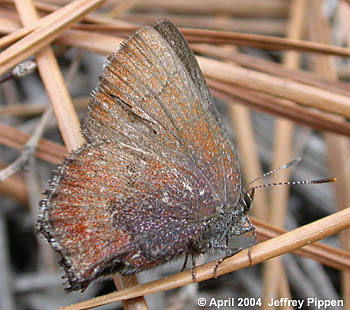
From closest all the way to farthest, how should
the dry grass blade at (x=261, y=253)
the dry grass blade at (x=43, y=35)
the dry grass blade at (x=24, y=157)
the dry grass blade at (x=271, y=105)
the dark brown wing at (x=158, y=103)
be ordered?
the dry grass blade at (x=261, y=253), the dark brown wing at (x=158, y=103), the dry grass blade at (x=43, y=35), the dry grass blade at (x=24, y=157), the dry grass blade at (x=271, y=105)

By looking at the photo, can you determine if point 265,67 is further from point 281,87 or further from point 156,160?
point 156,160

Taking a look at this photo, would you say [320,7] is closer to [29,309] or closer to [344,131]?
[344,131]

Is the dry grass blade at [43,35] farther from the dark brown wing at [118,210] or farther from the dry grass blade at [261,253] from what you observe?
the dry grass blade at [261,253]

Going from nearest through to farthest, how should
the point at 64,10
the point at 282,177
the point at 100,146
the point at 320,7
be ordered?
the point at 100,146
the point at 64,10
the point at 282,177
the point at 320,7

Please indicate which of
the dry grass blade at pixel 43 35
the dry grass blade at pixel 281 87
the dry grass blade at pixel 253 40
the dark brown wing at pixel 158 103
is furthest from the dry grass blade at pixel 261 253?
the dry grass blade at pixel 43 35

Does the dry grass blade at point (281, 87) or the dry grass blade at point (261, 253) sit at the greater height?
the dry grass blade at point (281, 87)

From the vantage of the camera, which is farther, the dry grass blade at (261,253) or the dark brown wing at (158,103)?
the dark brown wing at (158,103)

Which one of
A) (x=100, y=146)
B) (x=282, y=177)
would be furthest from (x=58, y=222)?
(x=282, y=177)
